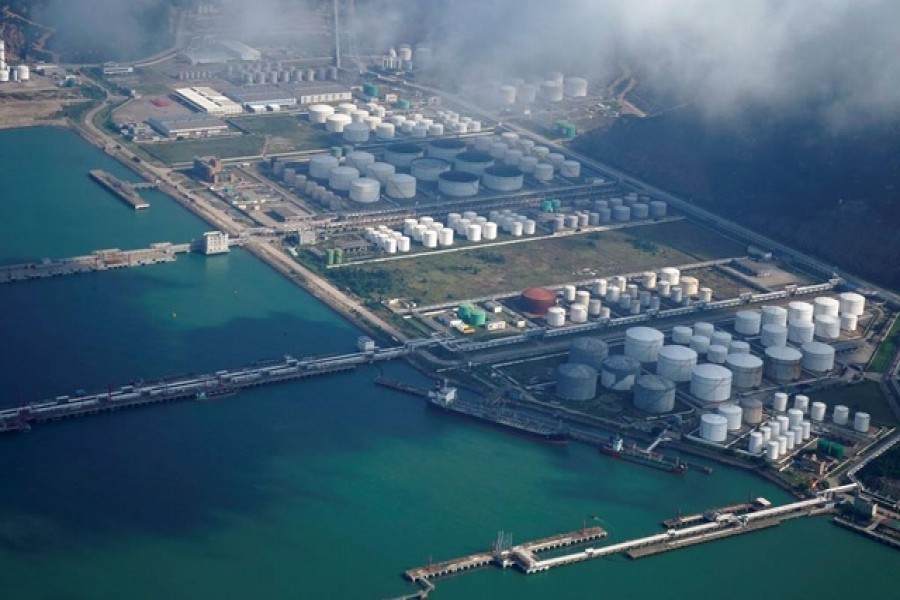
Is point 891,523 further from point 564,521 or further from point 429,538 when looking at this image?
point 429,538

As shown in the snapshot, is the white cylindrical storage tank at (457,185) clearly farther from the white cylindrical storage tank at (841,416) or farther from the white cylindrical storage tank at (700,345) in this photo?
the white cylindrical storage tank at (841,416)

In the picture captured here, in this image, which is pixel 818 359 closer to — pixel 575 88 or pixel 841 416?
pixel 841 416

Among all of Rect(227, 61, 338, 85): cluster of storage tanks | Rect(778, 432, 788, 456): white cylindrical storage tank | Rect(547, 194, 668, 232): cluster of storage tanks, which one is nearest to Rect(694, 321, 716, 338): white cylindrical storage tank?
Rect(778, 432, 788, 456): white cylindrical storage tank

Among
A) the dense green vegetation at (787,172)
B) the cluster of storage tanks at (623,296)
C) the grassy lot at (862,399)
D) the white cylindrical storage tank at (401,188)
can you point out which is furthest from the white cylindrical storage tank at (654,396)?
the white cylindrical storage tank at (401,188)

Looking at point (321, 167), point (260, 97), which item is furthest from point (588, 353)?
point (260, 97)

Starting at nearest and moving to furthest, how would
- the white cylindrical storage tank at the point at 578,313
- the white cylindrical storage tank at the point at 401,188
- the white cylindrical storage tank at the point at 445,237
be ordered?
1. the white cylindrical storage tank at the point at 578,313
2. the white cylindrical storage tank at the point at 445,237
3. the white cylindrical storage tank at the point at 401,188

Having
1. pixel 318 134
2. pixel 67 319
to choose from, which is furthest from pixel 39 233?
pixel 318 134

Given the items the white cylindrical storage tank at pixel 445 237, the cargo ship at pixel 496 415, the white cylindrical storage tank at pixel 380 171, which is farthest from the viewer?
the white cylindrical storage tank at pixel 380 171
